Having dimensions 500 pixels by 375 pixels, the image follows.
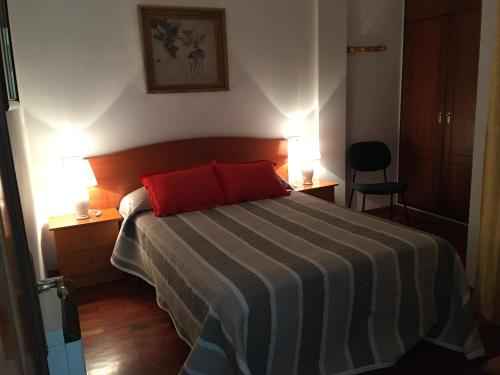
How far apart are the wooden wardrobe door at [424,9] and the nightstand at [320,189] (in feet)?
5.95

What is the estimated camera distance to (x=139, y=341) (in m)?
2.46

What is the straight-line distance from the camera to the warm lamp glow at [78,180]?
9.82 ft

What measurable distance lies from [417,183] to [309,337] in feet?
9.86

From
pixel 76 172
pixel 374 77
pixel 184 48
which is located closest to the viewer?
pixel 76 172

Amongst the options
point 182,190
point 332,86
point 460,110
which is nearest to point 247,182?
point 182,190

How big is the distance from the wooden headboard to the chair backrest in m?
0.90

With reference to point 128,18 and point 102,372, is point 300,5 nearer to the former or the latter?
point 128,18

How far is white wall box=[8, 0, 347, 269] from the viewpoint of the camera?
9.98 feet

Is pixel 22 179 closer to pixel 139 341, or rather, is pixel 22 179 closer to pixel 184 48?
pixel 139 341

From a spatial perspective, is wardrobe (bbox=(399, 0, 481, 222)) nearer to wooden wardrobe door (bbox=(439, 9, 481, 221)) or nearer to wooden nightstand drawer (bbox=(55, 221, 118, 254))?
wooden wardrobe door (bbox=(439, 9, 481, 221))

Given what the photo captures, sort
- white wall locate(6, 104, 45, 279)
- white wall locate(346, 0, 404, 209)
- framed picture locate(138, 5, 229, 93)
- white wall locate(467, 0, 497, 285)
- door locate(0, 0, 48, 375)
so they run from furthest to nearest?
white wall locate(346, 0, 404, 209), framed picture locate(138, 5, 229, 93), white wall locate(467, 0, 497, 285), white wall locate(6, 104, 45, 279), door locate(0, 0, 48, 375)

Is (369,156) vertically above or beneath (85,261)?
above

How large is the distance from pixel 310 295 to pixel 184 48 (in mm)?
2373

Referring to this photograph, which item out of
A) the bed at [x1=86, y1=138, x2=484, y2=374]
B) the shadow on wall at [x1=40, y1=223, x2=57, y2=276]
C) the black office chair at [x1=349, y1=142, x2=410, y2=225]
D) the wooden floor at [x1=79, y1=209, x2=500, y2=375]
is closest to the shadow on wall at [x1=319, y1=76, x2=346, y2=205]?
the black office chair at [x1=349, y1=142, x2=410, y2=225]
